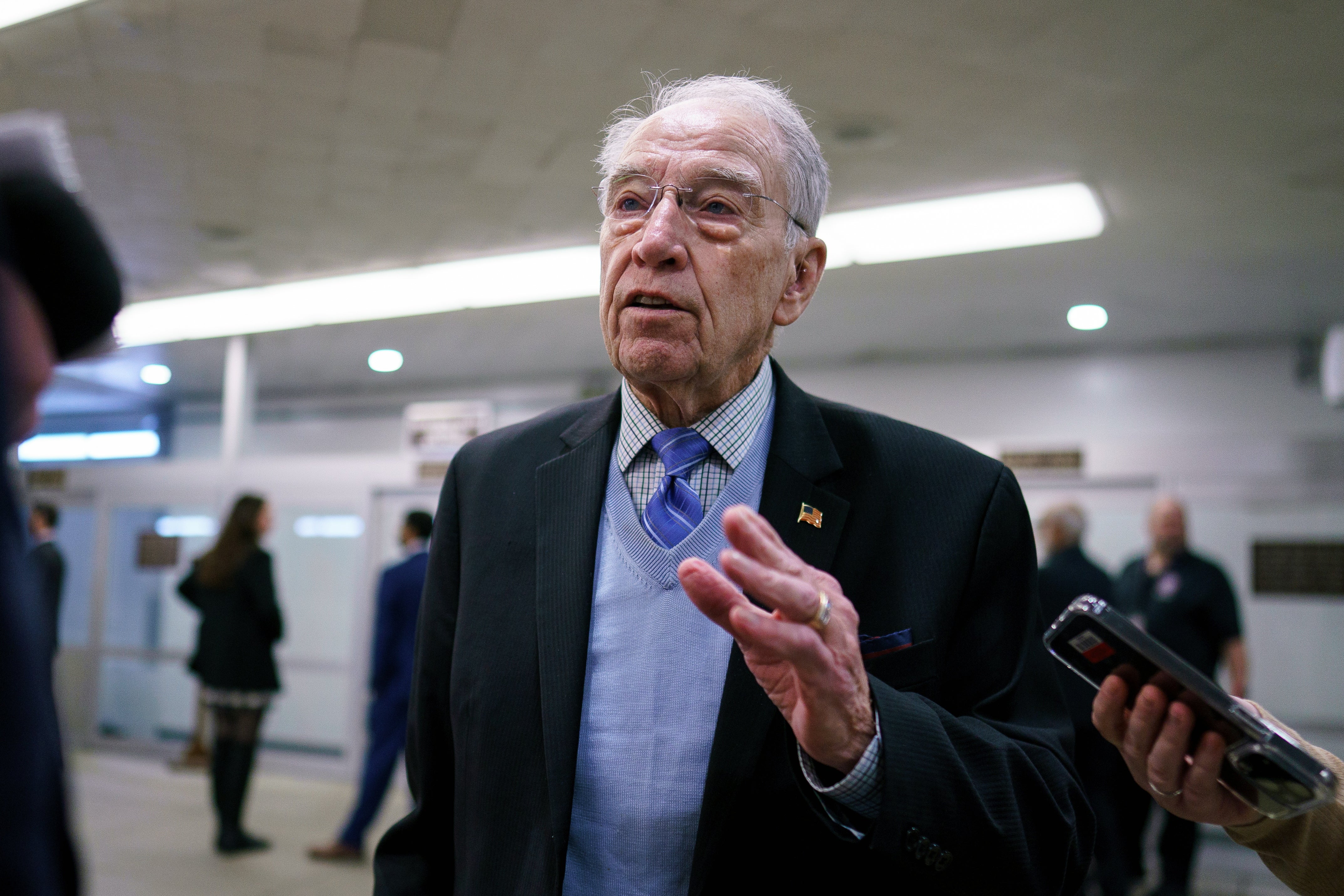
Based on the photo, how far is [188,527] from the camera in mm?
8922

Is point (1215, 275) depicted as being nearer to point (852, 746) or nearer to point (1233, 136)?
point (1233, 136)

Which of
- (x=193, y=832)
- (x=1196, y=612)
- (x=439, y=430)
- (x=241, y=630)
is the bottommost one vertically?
(x=193, y=832)

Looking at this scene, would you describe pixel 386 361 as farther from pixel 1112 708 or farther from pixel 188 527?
pixel 1112 708

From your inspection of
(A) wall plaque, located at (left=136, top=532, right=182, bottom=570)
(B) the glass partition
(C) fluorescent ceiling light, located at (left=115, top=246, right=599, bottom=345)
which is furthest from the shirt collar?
(A) wall plaque, located at (left=136, top=532, right=182, bottom=570)

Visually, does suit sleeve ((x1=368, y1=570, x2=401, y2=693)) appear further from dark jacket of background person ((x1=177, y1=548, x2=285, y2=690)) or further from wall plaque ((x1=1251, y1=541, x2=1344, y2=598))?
wall plaque ((x1=1251, y1=541, x2=1344, y2=598))

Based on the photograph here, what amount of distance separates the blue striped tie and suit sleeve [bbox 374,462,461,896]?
1.04ft

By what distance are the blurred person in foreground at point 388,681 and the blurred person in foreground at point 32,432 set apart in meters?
4.84

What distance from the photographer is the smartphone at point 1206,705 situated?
95 cm

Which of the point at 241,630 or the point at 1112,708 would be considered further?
the point at 241,630

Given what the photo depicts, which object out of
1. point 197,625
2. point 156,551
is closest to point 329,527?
point 197,625

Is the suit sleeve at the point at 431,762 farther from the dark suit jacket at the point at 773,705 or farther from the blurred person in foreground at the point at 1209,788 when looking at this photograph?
the blurred person in foreground at the point at 1209,788

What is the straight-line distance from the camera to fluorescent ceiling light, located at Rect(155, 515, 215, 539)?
8.90 meters

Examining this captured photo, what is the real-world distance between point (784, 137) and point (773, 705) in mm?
803

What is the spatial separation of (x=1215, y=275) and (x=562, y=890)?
5.85m
